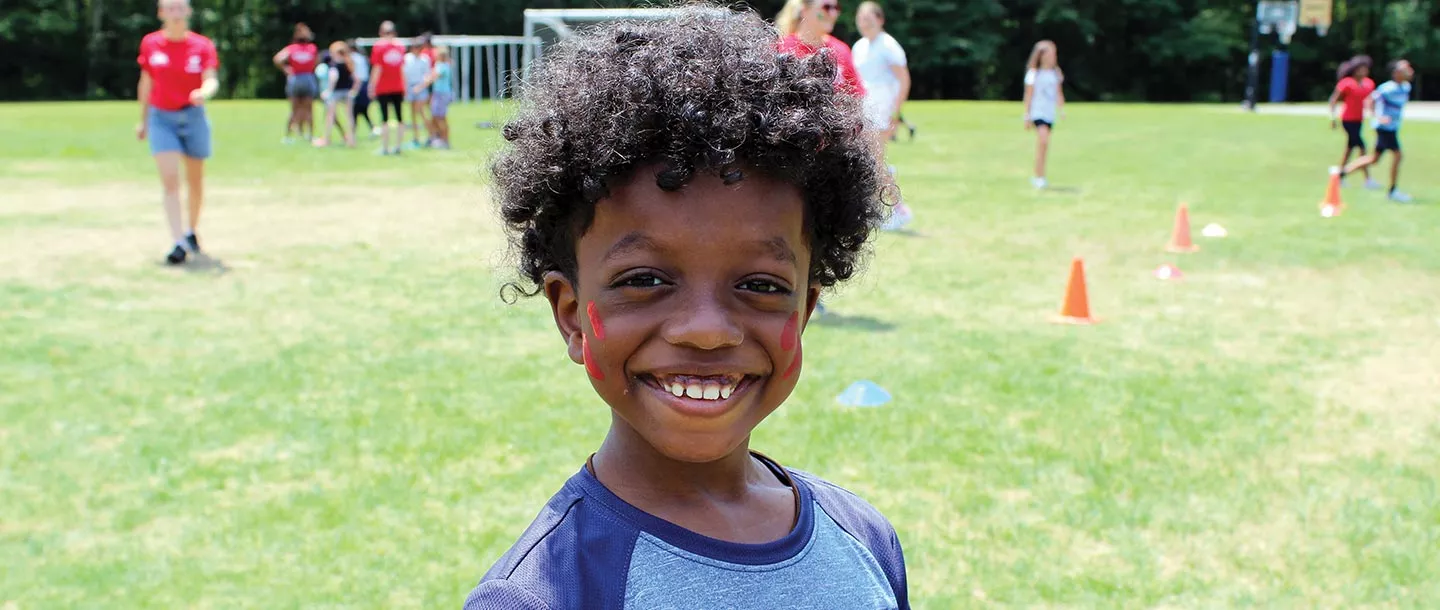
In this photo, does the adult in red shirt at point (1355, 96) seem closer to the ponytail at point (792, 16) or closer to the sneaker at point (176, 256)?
the ponytail at point (792, 16)

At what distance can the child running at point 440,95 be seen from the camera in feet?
63.0

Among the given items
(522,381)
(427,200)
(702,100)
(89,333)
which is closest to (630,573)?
(702,100)

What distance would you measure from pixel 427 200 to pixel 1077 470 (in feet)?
30.7

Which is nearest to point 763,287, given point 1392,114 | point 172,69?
point 172,69

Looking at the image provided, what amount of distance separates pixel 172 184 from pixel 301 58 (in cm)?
1217

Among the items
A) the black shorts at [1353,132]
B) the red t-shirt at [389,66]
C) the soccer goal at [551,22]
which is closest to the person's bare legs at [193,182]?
the soccer goal at [551,22]

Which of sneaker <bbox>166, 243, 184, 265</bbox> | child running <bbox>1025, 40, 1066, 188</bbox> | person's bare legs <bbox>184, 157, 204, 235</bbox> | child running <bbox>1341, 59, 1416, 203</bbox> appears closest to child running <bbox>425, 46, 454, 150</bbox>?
child running <bbox>1025, 40, 1066, 188</bbox>

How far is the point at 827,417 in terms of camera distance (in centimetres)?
511

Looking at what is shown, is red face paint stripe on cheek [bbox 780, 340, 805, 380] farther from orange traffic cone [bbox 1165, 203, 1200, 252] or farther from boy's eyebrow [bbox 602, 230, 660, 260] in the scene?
orange traffic cone [bbox 1165, 203, 1200, 252]

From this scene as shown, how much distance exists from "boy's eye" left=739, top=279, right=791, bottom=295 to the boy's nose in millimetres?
47

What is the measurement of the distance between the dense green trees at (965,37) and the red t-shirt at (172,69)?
37.1 m

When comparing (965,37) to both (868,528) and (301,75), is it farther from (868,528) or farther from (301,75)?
(868,528)

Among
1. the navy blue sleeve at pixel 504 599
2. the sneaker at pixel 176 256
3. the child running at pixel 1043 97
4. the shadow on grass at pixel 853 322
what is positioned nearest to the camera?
the navy blue sleeve at pixel 504 599

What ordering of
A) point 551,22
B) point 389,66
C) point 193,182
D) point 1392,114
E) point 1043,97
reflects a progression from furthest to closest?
point 551,22
point 389,66
point 1043,97
point 1392,114
point 193,182
